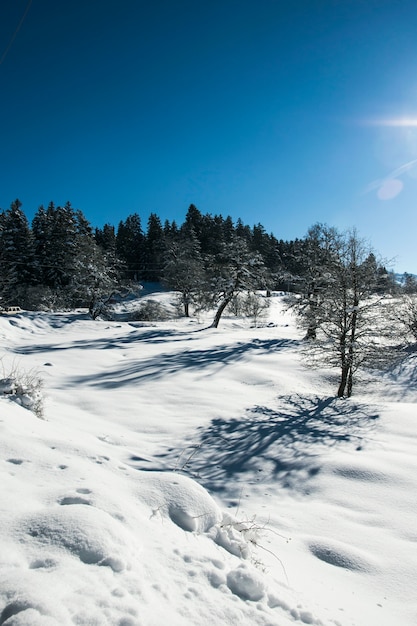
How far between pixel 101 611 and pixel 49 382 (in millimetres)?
10231

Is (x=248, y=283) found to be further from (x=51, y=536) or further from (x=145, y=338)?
(x=51, y=536)

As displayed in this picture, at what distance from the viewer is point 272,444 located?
779cm

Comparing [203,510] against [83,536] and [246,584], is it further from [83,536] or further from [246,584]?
[83,536]

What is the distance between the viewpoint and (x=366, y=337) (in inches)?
502

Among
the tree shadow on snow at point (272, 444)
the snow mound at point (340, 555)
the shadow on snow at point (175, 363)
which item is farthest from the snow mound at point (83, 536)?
the shadow on snow at point (175, 363)

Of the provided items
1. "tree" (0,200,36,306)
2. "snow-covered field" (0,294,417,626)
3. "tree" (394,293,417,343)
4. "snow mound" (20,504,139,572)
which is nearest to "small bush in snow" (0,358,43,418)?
"snow-covered field" (0,294,417,626)

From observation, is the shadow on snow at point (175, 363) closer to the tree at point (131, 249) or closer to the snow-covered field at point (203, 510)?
the snow-covered field at point (203, 510)

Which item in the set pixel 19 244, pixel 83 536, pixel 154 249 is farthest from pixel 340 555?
pixel 154 249

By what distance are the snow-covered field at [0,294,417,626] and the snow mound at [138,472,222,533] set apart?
0.05ft

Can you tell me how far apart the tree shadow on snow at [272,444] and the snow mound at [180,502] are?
226cm

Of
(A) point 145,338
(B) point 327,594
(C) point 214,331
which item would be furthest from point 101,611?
(C) point 214,331

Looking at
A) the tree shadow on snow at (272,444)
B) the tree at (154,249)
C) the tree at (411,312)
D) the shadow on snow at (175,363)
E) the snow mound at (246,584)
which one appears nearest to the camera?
the snow mound at (246,584)

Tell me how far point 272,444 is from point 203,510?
4.90 meters

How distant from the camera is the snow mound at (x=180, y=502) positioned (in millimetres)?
3164
